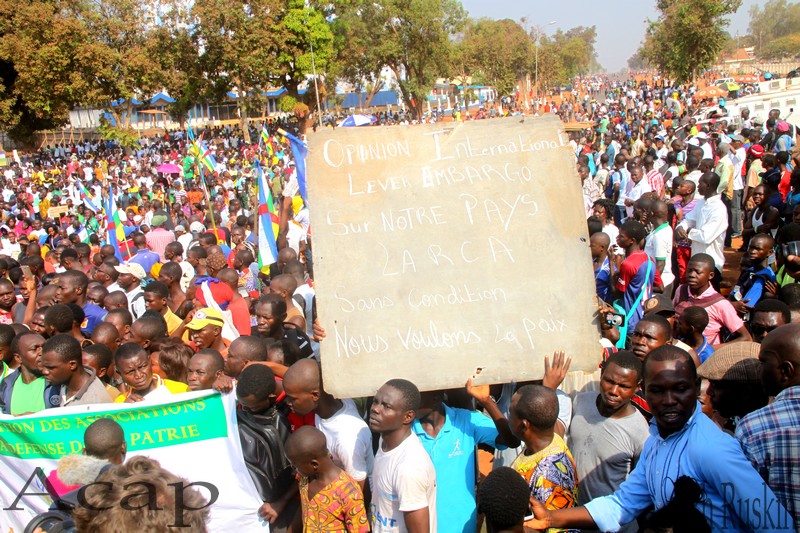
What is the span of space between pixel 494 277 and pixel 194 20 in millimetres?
42333

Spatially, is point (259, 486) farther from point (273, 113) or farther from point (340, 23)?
point (273, 113)

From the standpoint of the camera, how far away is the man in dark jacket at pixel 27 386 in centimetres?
498

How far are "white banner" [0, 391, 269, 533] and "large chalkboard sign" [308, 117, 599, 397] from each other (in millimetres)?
757

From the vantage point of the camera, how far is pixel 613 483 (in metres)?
3.62

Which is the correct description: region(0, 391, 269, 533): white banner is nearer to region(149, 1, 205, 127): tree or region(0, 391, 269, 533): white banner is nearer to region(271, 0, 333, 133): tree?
region(149, 1, 205, 127): tree

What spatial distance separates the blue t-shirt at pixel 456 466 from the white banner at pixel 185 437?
1039 millimetres

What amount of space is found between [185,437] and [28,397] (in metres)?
1.91

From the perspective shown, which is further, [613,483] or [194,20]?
[194,20]

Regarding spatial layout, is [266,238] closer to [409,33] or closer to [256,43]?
[256,43]

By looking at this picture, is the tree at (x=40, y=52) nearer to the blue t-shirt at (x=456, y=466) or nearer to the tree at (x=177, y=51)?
the tree at (x=177, y=51)

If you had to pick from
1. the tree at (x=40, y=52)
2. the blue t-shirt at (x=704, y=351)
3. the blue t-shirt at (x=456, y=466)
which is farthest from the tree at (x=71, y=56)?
the blue t-shirt at (x=456, y=466)

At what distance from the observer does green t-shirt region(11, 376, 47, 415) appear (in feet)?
16.4

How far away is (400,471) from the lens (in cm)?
329

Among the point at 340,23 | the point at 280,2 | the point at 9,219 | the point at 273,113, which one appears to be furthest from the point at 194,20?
the point at 273,113
